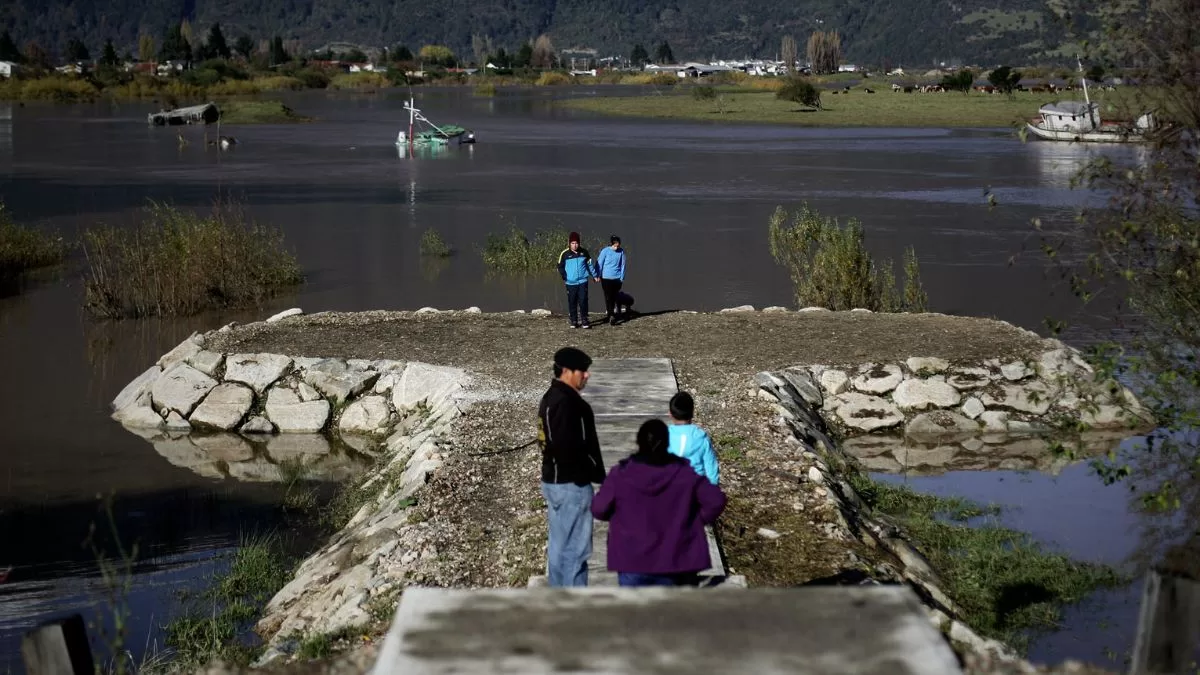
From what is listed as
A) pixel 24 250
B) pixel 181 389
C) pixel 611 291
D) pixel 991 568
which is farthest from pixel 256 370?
pixel 24 250

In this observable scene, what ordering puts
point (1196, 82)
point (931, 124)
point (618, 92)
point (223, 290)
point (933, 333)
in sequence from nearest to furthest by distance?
point (1196, 82) < point (933, 333) < point (223, 290) < point (931, 124) < point (618, 92)

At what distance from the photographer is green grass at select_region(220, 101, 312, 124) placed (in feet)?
284

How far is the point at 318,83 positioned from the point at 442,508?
146 meters

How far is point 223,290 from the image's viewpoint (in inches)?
1021

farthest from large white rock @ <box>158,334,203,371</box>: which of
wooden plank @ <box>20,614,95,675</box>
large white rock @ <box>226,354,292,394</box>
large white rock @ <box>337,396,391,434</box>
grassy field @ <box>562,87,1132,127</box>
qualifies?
grassy field @ <box>562,87,1132,127</box>

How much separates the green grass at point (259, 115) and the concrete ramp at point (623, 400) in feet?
237

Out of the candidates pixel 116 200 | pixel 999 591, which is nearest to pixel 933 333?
pixel 999 591

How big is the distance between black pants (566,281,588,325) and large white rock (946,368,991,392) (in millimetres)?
4857

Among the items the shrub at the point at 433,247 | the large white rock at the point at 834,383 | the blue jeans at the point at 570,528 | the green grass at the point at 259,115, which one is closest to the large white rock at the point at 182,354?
the large white rock at the point at 834,383

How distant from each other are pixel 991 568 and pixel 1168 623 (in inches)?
243

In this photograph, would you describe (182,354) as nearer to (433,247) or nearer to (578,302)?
(578,302)

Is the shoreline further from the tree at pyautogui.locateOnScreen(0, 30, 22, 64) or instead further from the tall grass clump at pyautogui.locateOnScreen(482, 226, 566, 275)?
the tree at pyautogui.locateOnScreen(0, 30, 22, 64)

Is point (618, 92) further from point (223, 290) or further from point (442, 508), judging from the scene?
point (442, 508)

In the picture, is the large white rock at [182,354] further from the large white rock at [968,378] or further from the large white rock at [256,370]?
the large white rock at [968,378]
